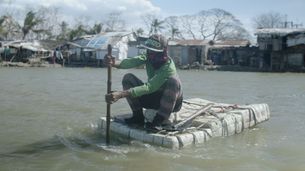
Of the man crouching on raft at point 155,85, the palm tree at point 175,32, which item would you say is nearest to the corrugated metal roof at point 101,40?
the palm tree at point 175,32

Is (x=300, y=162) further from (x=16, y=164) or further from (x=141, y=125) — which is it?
(x=16, y=164)

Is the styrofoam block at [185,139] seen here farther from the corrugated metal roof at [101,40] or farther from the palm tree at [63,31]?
the palm tree at [63,31]

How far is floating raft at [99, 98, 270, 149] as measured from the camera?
261 inches

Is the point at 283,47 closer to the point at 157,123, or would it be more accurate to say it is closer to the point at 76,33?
the point at 76,33

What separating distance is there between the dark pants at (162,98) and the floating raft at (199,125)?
0.17 metres

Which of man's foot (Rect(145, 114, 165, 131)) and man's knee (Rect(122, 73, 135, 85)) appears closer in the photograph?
man's foot (Rect(145, 114, 165, 131))

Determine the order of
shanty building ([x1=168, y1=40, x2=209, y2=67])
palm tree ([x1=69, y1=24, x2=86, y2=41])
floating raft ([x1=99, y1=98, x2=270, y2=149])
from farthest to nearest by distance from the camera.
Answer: palm tree ([x1=69, y1=24, x2=86, y2=41])
shanty building ([x1=168, y1=40, x2=209, y2=67])
floating raft ([x1=99, y1=98, x2=270, y2=149])

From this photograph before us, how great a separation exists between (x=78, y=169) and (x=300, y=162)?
273cm

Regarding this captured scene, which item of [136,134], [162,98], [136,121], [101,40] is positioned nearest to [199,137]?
[162,98]

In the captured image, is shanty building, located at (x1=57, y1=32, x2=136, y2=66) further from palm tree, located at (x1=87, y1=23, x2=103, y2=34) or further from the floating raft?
the floating raft

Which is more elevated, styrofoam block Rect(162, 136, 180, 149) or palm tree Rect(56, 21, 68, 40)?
palm tree Rect(56, 21, 68, 40)

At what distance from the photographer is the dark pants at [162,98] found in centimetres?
666

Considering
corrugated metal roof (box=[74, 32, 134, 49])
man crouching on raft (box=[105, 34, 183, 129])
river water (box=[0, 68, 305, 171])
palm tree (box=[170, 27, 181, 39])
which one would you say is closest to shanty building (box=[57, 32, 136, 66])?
corrugated metal roof (box=[74, 32, 134, 49])

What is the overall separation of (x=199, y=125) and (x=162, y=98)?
0.95 m
